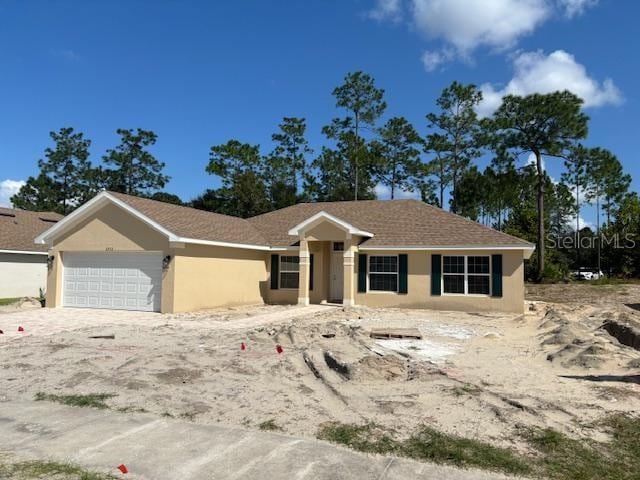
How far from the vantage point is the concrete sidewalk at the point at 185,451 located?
4.35 meters

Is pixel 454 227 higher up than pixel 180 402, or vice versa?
pixel 454 227

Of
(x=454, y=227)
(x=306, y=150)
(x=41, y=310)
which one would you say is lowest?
(x=41, y=310)

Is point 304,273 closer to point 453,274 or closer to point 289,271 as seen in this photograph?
point 289,271

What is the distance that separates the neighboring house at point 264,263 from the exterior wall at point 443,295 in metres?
0.04

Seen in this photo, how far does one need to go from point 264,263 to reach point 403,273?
6352 mm

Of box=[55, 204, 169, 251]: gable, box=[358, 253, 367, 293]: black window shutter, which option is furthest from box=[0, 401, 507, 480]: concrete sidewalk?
box=[358, 253, 367, 293]: black window shutter

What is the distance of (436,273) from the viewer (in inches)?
764

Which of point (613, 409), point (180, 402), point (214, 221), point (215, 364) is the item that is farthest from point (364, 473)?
point (214, 221)

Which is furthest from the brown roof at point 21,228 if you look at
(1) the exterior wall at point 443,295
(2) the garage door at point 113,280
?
(1) the exterior wall at point 443,295

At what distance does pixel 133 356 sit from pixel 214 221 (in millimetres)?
12905

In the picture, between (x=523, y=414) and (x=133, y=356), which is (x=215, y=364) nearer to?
(x=133, y=356)

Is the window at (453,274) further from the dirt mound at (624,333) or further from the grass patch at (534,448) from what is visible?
the grass patch at (534,448)

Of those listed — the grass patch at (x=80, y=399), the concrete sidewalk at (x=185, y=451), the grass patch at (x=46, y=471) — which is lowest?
the grass patch at (x=80, y=399)

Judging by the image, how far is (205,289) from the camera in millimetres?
18594
